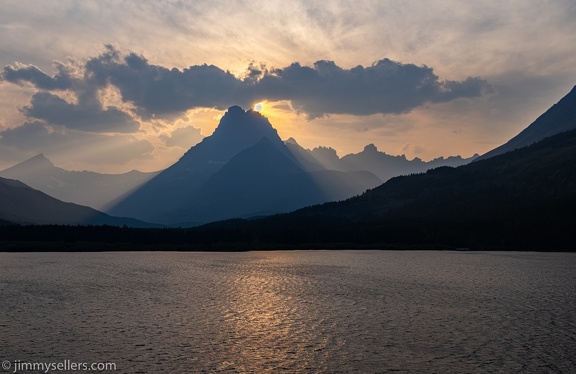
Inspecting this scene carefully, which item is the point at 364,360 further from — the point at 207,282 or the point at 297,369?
the point at 207,282

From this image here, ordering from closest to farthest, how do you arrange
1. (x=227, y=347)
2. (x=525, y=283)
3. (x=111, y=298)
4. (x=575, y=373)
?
(x=575, y=373) → (x=227, y=347) → (x=111, y=298) → (x=525, y=283)

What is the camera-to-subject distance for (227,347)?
58.5 metres

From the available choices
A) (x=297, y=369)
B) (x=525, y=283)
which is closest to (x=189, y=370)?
(x=297, y=369)

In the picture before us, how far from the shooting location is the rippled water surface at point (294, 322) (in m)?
52.4

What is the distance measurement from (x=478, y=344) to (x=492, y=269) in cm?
10231

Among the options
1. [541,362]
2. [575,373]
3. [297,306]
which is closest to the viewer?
[575,373]

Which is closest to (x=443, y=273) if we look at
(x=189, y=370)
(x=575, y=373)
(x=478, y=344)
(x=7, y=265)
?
(x=478, y=344)

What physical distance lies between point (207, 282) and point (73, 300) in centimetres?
3654

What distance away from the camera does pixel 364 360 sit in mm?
→ 52344

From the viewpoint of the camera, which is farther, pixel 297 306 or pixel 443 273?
pixel 443 273

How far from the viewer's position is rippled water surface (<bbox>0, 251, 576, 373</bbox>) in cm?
5244

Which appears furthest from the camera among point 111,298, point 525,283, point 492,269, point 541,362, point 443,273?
point 492,269

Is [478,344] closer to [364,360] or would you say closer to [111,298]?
Result: [364,360]

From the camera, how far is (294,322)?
72.9 m
